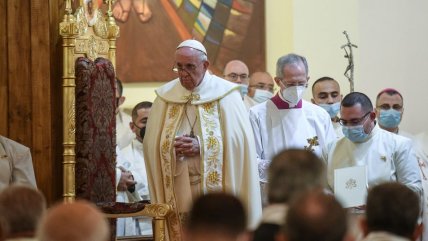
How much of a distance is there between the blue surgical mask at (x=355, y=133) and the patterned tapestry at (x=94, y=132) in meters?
1.88

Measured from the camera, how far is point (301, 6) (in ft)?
43.1

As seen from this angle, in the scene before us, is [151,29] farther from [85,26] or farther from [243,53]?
[85,26]

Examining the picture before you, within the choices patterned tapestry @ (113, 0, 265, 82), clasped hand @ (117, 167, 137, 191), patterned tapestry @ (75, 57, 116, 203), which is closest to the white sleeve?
patterned tapestry @ (75, 57, 116, 203)

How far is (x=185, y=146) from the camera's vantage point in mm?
8141

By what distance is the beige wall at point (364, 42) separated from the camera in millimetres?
13062

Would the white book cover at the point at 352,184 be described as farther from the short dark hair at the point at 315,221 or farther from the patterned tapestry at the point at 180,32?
the patterned tapestry at the point at 180,32

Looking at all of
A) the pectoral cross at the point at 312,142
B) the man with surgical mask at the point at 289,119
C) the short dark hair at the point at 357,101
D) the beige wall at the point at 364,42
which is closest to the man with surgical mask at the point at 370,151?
the short dark hair at the point at 357,101

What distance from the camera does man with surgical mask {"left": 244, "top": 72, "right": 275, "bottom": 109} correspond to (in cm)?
1149

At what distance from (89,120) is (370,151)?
2221 mm

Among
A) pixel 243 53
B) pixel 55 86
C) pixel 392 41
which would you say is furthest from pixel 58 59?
pixel 392 41

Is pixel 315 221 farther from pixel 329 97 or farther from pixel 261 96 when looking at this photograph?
pixel 261 96

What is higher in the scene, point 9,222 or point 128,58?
point 128,58

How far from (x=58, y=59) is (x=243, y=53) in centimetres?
499

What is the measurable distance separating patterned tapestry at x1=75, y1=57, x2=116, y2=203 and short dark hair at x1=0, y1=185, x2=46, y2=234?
3675 mm
